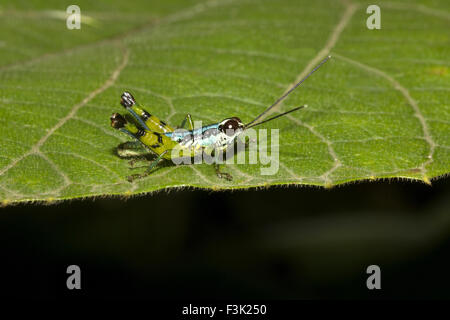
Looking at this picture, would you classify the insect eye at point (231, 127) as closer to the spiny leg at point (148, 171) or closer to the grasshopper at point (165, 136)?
the grasshopper at point (165, 136)

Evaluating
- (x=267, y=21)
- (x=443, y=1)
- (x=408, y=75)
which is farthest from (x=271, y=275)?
(x=443, y=1)

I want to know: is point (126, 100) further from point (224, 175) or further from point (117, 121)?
point (224, 175)

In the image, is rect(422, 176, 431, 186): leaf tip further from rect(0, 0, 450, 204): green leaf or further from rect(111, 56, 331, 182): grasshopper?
rect(111, 56, 331, 182): grasshopper

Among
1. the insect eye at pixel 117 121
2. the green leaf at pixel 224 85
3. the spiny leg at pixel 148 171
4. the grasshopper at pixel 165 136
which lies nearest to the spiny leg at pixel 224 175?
the green leaf at pixel 224 85

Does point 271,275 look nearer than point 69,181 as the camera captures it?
No

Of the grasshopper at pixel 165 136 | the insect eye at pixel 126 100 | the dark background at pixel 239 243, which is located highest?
the insect eye at pixel 126 100

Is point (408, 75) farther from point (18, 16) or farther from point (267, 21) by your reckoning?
point (18, 16)
